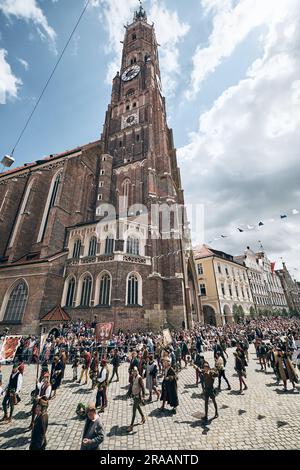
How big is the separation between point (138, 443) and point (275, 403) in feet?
16.0

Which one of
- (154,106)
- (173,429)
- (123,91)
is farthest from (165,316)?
(123,91)

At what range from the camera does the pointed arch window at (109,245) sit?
2053cm

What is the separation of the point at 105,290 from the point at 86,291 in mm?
2007

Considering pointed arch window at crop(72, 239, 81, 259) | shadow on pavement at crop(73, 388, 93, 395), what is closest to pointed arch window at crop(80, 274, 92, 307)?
pointed arch window at crop(72, 239, 81, 259)

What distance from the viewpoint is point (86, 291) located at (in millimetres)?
19547

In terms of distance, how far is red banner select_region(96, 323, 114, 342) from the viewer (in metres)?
13.2

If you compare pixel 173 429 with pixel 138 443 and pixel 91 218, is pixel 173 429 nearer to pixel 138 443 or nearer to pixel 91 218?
pixel 138 443

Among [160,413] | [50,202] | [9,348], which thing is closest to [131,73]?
[50,202]

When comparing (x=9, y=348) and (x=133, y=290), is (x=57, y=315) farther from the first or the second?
(x=133, y=290)

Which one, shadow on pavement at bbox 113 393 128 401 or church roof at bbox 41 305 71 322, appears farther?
church roof at bbox 41 305 71 322

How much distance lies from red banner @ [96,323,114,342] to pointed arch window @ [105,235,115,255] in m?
8.07

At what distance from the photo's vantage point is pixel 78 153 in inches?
1080

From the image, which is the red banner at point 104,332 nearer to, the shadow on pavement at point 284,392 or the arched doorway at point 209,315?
the shadow on pavement at point 284,392

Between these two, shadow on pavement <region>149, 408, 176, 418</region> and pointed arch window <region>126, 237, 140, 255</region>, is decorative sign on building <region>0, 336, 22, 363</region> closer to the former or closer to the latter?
shadow on pavement <region>149, 408, 176, 418</region>
